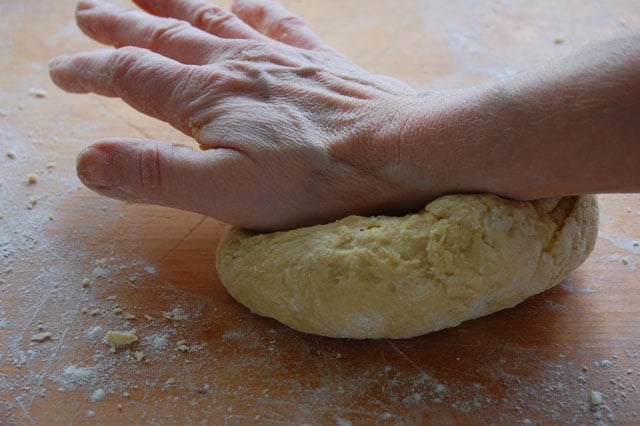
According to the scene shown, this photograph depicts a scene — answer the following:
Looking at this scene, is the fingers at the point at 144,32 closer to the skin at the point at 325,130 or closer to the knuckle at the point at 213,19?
the skin at the point at 325,130

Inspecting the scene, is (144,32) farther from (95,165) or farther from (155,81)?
(95,165)

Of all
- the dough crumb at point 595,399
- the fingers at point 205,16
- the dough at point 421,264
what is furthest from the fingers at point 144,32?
the dough crumb at point 595,399

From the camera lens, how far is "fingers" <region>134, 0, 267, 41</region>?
169 centimetres

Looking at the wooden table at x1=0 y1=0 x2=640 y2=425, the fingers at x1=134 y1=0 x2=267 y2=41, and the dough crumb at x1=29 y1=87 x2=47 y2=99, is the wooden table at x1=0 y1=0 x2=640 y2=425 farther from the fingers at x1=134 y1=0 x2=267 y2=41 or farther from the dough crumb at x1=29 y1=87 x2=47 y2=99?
the fingers at x1=134 y1=0 x2=267 y2=41

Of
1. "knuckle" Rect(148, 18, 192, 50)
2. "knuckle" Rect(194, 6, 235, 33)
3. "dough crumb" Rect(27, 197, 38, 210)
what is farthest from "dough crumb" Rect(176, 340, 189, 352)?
"knuckle" Rect(194, 6, 235, 33)


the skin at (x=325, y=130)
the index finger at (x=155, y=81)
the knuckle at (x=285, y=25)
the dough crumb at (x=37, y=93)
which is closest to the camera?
the skin at (x=325, y=130)

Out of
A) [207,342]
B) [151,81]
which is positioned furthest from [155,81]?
[207,342]

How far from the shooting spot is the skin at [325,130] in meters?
1.04

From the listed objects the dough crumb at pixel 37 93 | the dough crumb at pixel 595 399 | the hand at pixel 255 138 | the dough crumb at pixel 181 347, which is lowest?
the dough crumb at pixel 181 347

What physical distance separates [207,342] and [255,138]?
1.46 ft

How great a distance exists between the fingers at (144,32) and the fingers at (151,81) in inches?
5.4

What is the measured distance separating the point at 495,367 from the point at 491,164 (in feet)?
1.39

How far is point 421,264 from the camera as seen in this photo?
3.88 feet

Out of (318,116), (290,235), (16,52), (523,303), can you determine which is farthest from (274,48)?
(16,52)
